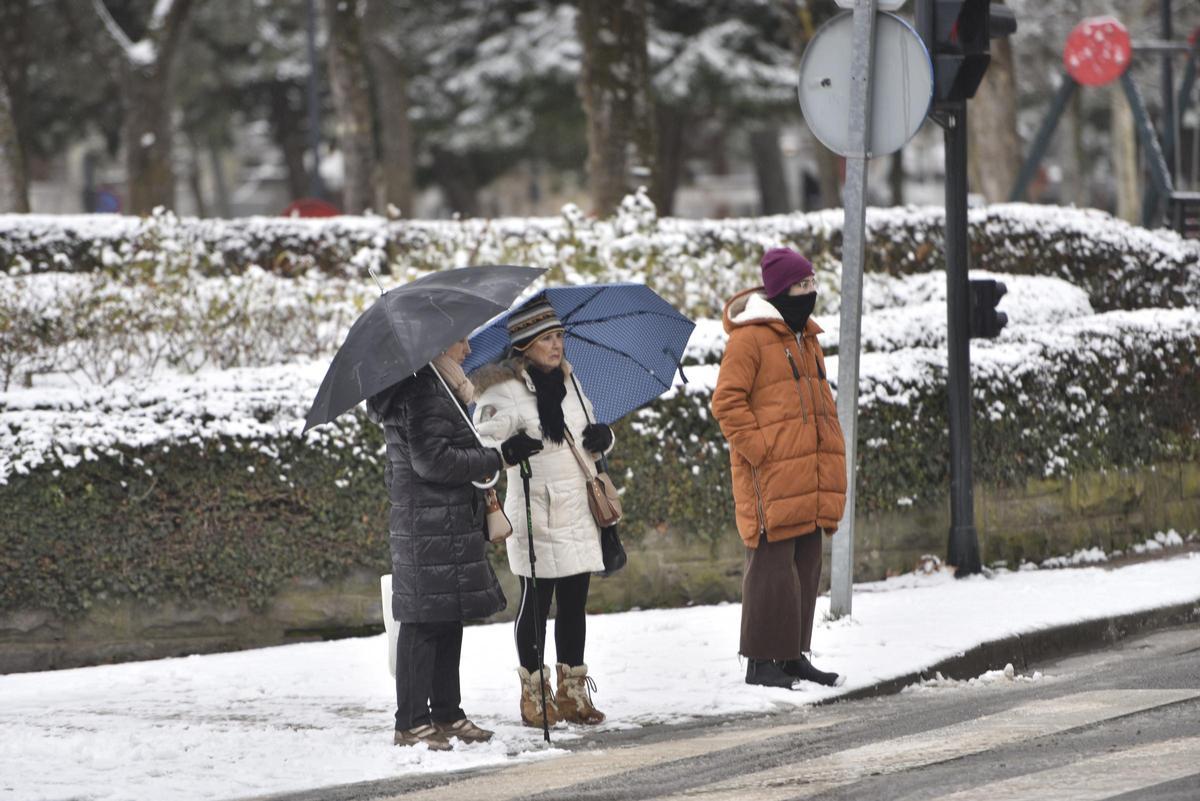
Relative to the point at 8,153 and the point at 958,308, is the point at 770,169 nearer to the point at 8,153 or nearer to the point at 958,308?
the point at 8,153

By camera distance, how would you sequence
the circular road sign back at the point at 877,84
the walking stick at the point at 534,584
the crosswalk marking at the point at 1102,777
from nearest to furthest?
the crosswalk marking at the point at 1102,777
the walking stick at the point at 534,584
the circular road sign back at the point at 877,84

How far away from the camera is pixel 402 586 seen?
6746 millimetres

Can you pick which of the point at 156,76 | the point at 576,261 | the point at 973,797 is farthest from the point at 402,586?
the point at 156,76

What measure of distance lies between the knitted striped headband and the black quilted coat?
51 centimetres

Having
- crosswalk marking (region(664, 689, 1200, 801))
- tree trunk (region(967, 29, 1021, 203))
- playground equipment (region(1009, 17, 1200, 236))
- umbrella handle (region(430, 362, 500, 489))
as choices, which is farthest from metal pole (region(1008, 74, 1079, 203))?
umbrella handle (region(430, 362, 500, 489))

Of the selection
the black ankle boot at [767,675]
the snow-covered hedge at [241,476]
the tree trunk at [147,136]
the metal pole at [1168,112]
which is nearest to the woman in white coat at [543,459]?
the black ankle boot at [767,675]

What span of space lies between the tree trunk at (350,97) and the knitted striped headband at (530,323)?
18.0m

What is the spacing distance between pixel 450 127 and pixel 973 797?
32070 mm

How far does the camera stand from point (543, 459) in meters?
7.10

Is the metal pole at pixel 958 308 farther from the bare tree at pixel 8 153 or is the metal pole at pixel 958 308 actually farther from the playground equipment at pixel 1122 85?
the bare tree at pixel 8 153

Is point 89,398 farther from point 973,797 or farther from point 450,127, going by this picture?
point 450,127

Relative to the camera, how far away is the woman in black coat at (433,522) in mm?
6590

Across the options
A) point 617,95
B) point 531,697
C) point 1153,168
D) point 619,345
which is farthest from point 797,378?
point 1153,168

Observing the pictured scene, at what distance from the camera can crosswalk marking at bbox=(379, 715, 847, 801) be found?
599cm
